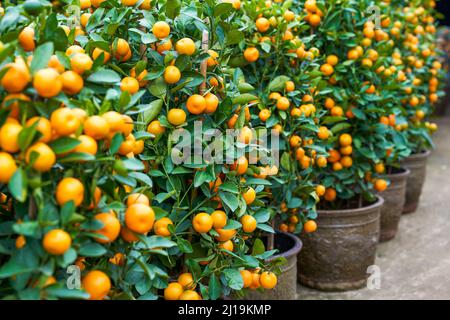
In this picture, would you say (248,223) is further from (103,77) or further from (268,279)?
(103,77)

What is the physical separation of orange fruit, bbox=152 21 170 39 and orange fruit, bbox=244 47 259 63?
2.31 ft

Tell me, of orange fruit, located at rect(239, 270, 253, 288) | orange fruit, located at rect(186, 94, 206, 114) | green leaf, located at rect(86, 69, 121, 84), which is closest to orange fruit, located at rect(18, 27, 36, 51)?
green leaf, located at rect(86, 69, 121, 84)

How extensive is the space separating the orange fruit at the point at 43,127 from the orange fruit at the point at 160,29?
58cm

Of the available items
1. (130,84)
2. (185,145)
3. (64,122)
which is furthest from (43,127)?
(185,145)

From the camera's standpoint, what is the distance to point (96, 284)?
1.24m

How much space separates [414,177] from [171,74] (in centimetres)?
306

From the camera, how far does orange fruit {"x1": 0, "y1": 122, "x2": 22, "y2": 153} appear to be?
43.1 inches

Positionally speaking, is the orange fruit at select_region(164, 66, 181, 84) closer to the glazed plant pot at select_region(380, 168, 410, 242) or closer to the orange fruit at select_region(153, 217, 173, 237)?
the orange fruit at select_region(153, 217, 173, 237)

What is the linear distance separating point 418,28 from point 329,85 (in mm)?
1160
